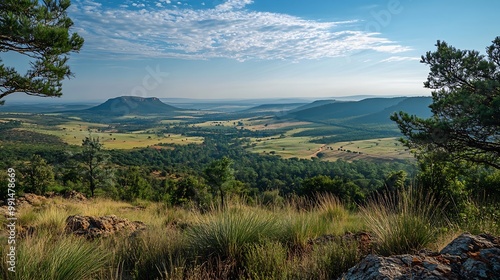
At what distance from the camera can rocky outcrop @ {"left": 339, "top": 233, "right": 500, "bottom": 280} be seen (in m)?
2.13

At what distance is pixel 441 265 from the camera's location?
2.23 m

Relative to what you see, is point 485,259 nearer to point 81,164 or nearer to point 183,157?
point 81,164

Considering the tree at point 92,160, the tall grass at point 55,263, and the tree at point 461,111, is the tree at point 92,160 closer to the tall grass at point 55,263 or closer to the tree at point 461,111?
the tall grass at point 55,263

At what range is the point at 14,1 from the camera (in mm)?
5625

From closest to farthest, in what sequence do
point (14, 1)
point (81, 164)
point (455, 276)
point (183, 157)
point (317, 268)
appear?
point (455, 276), point (317, 268), point (14, 1), point (81, 164), point (183, 157)

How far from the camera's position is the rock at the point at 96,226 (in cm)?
554

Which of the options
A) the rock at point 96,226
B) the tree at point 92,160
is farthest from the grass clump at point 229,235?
the tree at point 92,160

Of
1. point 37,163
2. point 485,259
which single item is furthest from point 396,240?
point 37,163

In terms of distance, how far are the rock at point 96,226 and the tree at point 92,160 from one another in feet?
56.8

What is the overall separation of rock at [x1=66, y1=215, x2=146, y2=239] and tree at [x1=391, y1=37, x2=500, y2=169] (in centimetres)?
803

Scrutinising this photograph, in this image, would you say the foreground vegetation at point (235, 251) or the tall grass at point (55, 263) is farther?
the foreground vegetation at point (235, 251)

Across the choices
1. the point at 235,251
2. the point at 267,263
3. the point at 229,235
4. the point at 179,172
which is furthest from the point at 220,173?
the point at 179,172

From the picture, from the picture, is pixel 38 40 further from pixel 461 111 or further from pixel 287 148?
pixel 287 148

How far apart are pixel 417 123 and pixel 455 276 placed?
7202 millimetres
